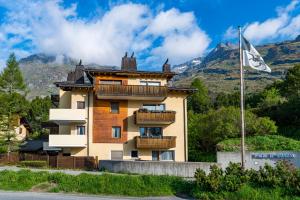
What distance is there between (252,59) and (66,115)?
25172 millimetres

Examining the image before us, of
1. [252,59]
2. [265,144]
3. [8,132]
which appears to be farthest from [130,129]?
[252,59]

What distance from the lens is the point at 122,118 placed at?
149 feet

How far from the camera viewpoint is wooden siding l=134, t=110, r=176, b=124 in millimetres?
44062

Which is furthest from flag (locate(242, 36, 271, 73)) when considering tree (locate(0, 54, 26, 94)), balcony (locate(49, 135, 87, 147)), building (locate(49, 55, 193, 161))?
tree (locate(0, 54, 26, 94))

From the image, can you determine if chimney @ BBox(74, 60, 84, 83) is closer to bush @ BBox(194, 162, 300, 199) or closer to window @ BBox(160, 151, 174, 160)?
window @ BBox(160, 151, 174, 160)

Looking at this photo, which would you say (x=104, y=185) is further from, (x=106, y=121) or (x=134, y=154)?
(x=106, y=121)

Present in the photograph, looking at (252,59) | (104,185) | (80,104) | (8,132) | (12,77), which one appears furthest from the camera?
(12,77)

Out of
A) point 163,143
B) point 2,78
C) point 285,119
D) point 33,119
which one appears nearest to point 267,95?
point 285,119

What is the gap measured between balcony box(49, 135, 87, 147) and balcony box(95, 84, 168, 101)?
5075 millimetres

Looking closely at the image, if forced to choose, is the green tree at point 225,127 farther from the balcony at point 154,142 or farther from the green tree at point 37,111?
the green tree at point 37,111

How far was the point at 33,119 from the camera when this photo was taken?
9900cm

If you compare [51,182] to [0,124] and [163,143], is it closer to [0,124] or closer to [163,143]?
[163,143]

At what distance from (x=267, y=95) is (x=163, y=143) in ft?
127

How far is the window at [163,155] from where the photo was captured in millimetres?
44938
